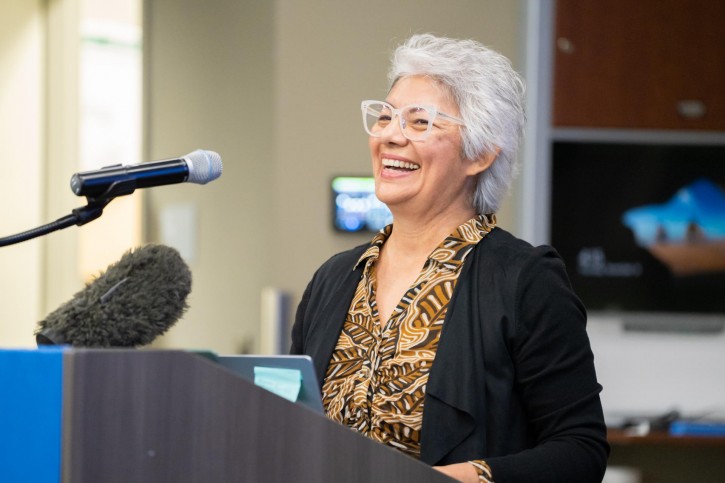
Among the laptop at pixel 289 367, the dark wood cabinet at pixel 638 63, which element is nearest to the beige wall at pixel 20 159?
the dark wood cabinet at pixel 638 63

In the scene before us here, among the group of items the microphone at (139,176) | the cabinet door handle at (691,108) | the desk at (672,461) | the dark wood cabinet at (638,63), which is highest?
the dark wood cabinet at (638,63)

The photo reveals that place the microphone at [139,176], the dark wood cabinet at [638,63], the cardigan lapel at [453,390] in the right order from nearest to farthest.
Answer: the microphone at [139,176] < the cardigan lapel at [453,390] < the dark wood cabinet at [638,63]

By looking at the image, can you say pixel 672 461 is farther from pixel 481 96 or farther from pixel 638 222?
pixel 481 96

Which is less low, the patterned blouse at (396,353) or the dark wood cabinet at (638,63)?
the dark wood cabinet at (638,63)

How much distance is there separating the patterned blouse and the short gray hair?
0.07 meters

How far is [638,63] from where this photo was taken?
3.66m

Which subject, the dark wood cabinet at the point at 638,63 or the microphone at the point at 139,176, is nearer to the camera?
the microphone at the point at 139,176

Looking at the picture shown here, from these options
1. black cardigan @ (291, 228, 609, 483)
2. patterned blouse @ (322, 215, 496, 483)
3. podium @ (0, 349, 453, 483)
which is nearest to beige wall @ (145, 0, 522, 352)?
patterned blouse @ (322, 215, 496, 483)

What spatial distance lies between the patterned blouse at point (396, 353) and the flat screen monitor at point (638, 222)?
1.93 m

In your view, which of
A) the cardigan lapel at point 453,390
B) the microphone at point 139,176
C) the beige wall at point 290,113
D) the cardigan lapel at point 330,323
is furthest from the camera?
the beige wall at point 290,113

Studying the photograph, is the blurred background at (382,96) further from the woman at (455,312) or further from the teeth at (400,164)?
the teeth at (400,164)

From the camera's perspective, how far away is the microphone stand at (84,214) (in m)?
1.26

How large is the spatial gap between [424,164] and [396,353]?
0.32 meters

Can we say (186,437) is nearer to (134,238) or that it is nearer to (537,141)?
(537,141)
